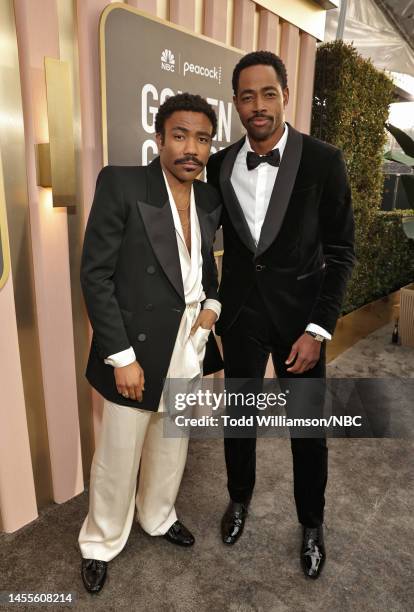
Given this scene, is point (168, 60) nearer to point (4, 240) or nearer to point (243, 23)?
point (243, 23)

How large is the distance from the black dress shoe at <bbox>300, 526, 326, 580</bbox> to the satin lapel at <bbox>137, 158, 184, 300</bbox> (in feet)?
4.11

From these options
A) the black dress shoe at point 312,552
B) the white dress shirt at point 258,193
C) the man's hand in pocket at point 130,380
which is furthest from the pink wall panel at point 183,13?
the black dress shoe at point 312,552

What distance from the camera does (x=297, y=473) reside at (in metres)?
2.08

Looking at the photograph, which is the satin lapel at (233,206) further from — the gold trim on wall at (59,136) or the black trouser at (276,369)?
the gold trim on wall at (59,136)

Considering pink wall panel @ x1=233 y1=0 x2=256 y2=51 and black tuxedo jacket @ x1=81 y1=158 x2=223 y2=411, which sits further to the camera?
pink wall panel @ x1=233 y1=0 x2=256 y2=51

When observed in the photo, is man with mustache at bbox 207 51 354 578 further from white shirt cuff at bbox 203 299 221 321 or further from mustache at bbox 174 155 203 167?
mustache at bbox 174 155 203 167

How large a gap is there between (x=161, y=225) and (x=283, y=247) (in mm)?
517

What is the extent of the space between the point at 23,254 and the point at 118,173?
687 mm

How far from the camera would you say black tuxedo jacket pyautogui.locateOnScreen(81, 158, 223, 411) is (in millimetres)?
1600

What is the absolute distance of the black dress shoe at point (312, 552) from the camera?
79.6 inches

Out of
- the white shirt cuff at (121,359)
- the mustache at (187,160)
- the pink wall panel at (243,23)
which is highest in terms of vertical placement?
the pink wall panel at (243,23)

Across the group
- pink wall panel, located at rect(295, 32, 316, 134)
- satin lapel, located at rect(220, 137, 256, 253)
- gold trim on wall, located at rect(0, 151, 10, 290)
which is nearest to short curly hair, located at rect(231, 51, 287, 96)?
satin lapel, located at rect(220, 137, 256, 253)

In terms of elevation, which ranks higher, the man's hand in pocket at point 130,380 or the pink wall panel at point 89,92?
the pink wall panel at point 89,92

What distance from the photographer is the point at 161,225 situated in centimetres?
166
